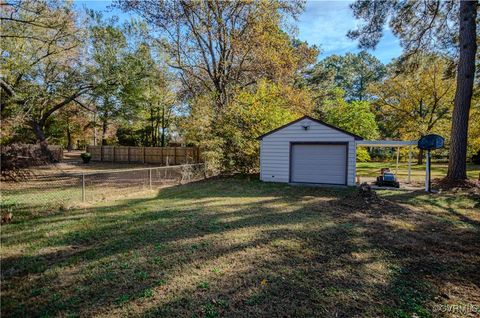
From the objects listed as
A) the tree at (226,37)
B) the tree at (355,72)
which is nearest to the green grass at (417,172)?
the tree at (226,37)

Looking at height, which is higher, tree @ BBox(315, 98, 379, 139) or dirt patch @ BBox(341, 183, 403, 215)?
tree @ BBox(315, 98, 379, 139)

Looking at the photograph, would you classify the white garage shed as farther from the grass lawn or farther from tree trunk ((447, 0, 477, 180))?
the grass lawn

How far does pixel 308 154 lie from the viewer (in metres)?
11.4

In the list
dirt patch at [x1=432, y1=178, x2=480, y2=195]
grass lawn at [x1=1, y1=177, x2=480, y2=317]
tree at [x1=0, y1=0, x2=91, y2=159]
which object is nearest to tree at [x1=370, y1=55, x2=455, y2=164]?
dirt patch at [x1=432, y1=178, x2=480, y2=195]

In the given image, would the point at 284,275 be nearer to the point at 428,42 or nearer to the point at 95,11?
the point at 428,42

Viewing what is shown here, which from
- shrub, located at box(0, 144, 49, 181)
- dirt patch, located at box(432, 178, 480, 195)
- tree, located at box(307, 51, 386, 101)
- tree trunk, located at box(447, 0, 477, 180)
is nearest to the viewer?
shrub, located at box(0, 144, 49, 181)

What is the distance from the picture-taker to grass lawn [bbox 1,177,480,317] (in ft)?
8.93

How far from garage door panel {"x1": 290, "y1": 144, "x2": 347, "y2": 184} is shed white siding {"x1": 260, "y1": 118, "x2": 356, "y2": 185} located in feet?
0.87

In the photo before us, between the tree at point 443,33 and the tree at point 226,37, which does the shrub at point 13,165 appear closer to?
the tree at point 226,37

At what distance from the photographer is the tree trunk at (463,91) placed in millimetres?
10258

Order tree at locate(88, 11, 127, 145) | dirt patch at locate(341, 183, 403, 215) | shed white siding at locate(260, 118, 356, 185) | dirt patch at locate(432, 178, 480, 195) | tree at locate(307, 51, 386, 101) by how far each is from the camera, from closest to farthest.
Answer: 1. dirt patch at locate(341, 183, 403, 215)
2. dirt patch at locate(432, 178, 480, 195)
3. shed white siding at locate(260, 118, 356, 185)
4. tree at locate(88, 11, 127, 145)
5. tree at locate(307, 51, 386, 101)

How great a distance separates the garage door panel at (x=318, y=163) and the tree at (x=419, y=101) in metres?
12.5

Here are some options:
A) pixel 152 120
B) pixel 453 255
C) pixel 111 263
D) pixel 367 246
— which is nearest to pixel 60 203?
pixel 111 263

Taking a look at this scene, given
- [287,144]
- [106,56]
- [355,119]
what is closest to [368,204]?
[287,144]
